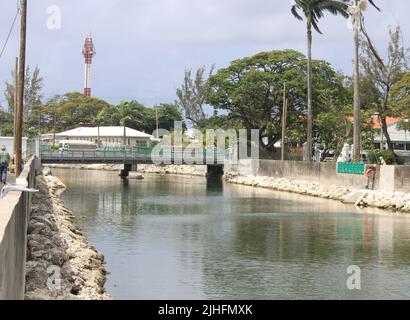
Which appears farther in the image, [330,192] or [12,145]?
[12,145]

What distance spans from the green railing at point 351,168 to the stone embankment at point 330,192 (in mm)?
1226

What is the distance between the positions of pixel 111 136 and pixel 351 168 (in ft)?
223

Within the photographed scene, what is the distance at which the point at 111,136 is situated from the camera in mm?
115000

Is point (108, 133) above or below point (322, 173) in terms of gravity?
above

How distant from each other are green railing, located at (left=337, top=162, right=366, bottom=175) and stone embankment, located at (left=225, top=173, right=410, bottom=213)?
123 cm

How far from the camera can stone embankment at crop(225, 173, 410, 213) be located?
43.9 meters

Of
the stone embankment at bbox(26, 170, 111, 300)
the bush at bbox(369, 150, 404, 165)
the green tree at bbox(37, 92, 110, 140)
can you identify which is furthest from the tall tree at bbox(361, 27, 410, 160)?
the green tree at bbox(37, 92, 110, 140)

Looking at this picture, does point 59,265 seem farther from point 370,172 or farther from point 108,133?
point 108,133

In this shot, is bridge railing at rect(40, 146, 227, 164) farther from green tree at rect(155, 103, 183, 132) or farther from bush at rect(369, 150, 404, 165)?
green tree at rect(155, 103, 183, 132)

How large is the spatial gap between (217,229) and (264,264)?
973cm

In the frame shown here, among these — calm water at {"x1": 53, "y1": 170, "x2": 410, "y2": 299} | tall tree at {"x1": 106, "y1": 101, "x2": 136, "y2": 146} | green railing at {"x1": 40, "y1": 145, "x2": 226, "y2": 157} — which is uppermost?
tall tree at {"x1": 106, "y1": 101, "x2": 136, "y2": 146}

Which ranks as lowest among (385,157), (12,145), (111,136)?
(385,157)

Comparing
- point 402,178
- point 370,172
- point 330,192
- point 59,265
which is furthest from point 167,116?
point 59,265
